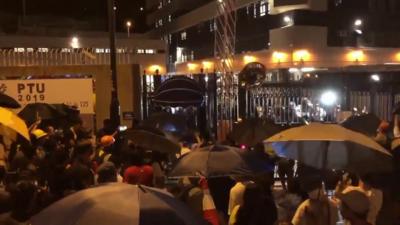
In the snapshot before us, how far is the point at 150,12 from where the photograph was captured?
67.1 m

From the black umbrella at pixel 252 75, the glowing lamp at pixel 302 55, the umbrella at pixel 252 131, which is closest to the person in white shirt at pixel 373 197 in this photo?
the umbrella at pixel 252 131

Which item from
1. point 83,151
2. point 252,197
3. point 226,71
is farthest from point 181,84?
point 252,197

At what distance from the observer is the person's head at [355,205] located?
5.01 meters

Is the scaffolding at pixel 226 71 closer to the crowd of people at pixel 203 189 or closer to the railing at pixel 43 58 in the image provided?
the crowd of people at pixel 203 189

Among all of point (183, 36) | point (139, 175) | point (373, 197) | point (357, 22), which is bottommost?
point (373, 197)

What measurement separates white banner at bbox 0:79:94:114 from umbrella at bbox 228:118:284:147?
261 inches

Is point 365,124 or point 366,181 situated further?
point 365,124

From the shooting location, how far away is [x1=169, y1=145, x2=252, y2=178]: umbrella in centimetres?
733

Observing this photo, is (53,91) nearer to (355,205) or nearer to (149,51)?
(355,205)

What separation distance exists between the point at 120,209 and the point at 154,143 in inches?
217

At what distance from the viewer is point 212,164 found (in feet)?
24.3

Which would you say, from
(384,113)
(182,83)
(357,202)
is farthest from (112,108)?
(357,202)

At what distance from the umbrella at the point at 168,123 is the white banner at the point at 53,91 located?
4442 millimetres

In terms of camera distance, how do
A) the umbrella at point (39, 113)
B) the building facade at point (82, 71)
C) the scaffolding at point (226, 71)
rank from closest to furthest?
1. the umbrella at point (39, 113)
2. the scaffolding at point (226, 71)
3. the building facade at point (82, 71)
